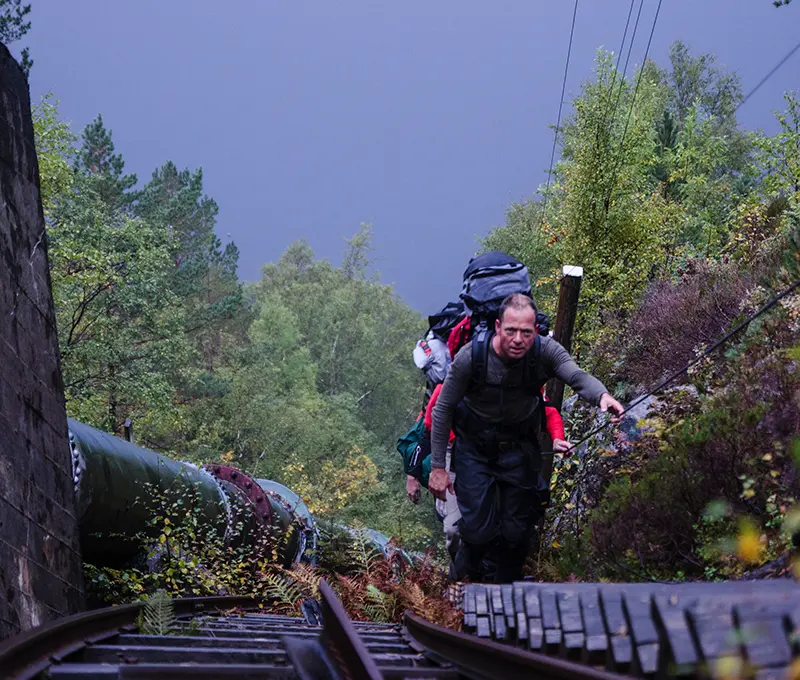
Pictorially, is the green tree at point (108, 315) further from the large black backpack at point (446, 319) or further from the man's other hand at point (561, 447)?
the man's other hand at point (561, 447)

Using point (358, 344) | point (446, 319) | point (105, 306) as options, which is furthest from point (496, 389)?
point (358, 344)

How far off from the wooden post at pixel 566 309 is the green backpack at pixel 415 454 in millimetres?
2957

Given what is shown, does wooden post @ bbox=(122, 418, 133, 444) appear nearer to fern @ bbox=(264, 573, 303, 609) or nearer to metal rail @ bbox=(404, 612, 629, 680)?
fern @ bbox=(264, 573, 303, 609)

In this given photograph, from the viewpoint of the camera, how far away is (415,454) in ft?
24.6

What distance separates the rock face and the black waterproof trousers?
251cm

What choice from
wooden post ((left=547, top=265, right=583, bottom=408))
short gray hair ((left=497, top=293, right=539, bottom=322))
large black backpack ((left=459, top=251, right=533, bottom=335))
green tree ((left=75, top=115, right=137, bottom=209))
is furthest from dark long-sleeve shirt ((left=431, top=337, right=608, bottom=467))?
green tree ((left=75, top=115, right=137, bottom=209))

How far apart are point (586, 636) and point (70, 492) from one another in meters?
3.72

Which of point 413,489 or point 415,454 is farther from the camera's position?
point 415,454

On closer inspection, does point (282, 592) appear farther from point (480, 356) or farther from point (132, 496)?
point (480, 356)

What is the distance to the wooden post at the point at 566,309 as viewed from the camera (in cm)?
1016

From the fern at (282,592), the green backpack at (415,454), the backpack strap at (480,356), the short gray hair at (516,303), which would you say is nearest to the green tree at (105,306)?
the fern at (282,592)

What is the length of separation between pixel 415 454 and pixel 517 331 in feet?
6.81

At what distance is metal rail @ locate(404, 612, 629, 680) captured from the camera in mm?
2424

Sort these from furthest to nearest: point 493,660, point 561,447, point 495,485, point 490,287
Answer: point 490,287
point 495,485
point 561,447
point 493,660
